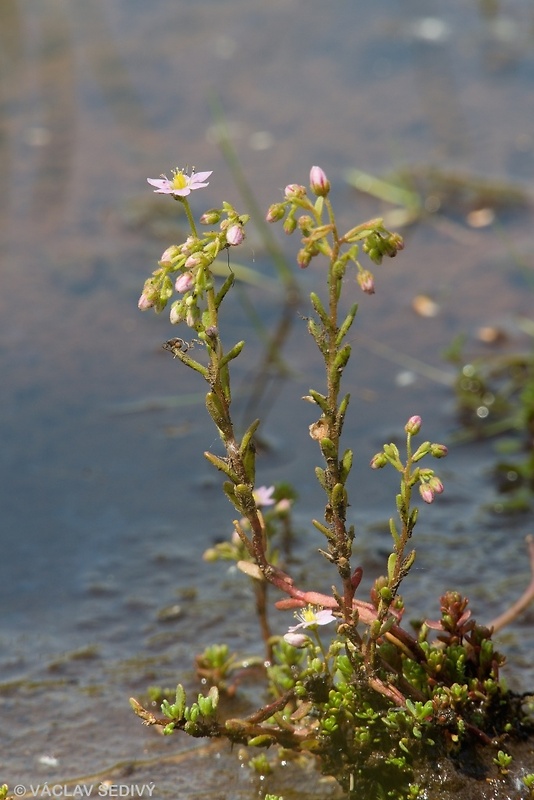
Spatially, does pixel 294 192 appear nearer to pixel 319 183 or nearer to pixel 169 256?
pixel 319 183

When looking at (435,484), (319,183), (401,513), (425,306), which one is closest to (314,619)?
(401,513)

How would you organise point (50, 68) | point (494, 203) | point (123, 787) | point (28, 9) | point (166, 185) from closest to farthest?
point (166, 185), point (123, 787), point (494, 203), point (50, 68), point (28, 9)

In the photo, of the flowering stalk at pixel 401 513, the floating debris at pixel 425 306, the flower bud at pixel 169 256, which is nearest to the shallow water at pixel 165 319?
the floating debris at pixel 425 306

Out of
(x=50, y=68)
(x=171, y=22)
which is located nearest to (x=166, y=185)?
(x=50, y=68)

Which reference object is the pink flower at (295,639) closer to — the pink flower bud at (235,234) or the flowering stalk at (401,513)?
the flowering stalk at (401,513)

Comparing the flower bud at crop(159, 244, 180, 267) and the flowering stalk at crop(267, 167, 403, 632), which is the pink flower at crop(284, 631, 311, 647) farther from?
the flower bud at crop(159, 244, 180, 267)

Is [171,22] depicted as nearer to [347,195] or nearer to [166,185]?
[347,195]
